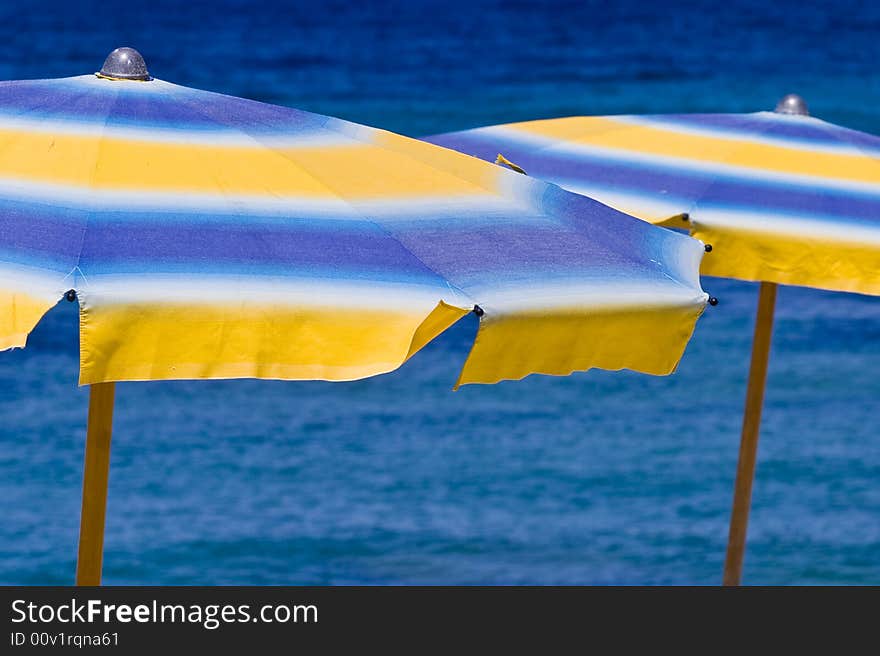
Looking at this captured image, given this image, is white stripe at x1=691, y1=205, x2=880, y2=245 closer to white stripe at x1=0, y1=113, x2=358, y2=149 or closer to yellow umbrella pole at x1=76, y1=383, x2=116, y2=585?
white stripe at x1=0, y1=113, x2=358, y2=149

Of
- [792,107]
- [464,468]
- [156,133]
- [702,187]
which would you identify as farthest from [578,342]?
[464,468]

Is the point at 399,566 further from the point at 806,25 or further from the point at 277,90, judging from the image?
the point at 806,25

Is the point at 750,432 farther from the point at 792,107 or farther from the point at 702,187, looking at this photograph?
the point at 702,187

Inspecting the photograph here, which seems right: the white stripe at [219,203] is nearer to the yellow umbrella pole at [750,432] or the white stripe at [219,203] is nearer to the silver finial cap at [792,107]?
the silver finial cap at [792,107]

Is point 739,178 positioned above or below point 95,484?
above

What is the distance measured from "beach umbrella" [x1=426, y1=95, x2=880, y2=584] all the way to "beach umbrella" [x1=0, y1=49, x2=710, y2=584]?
0.76 meters

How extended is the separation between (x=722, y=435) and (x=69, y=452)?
4.01 meters

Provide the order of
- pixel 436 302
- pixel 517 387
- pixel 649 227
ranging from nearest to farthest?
pixel 436 302 → pixel 649 227 → pixel 517 387

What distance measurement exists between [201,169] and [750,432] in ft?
10.0

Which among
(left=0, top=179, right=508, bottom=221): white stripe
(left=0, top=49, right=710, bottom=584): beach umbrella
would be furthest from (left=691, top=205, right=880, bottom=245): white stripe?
(left=0, top=179, right=508, bottom=221): white stripe

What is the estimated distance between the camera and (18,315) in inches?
90.0

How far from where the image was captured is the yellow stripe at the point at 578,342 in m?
2.56
